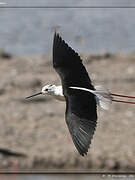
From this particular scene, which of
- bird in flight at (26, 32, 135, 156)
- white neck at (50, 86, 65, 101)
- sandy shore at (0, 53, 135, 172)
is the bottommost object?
sandy shore at (0, 53, 135, 172)

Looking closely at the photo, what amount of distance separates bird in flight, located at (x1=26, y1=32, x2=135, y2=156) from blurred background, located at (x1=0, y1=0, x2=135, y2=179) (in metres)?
1.85

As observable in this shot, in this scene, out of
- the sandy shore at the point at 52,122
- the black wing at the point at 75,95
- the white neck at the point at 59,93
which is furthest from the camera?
the sandy shore at the point at 52,122

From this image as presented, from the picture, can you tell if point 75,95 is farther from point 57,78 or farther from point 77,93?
point 57,78

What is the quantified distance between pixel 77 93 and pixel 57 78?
3174 mm

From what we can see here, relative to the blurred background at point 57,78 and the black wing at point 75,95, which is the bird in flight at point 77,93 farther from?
the blurred background at point 57,78

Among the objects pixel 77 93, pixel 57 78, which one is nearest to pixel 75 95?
pixel 77 93

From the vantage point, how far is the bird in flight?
460 centimetres

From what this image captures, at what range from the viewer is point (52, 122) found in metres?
7.18

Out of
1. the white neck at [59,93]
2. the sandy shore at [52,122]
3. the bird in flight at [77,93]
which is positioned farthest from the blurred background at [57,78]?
the bird in flight at [77,93]

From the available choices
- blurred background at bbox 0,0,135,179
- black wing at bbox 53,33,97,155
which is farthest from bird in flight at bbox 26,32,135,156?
blurred background at bbox 0,0,135,179

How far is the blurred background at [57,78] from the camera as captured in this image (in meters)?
6.66

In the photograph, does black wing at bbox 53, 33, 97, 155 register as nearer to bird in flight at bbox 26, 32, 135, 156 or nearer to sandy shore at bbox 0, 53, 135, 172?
bird in flight at bbox 26, 32, 135, 156

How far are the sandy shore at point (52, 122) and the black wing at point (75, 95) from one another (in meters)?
1.87

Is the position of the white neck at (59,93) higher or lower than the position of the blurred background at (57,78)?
higher
